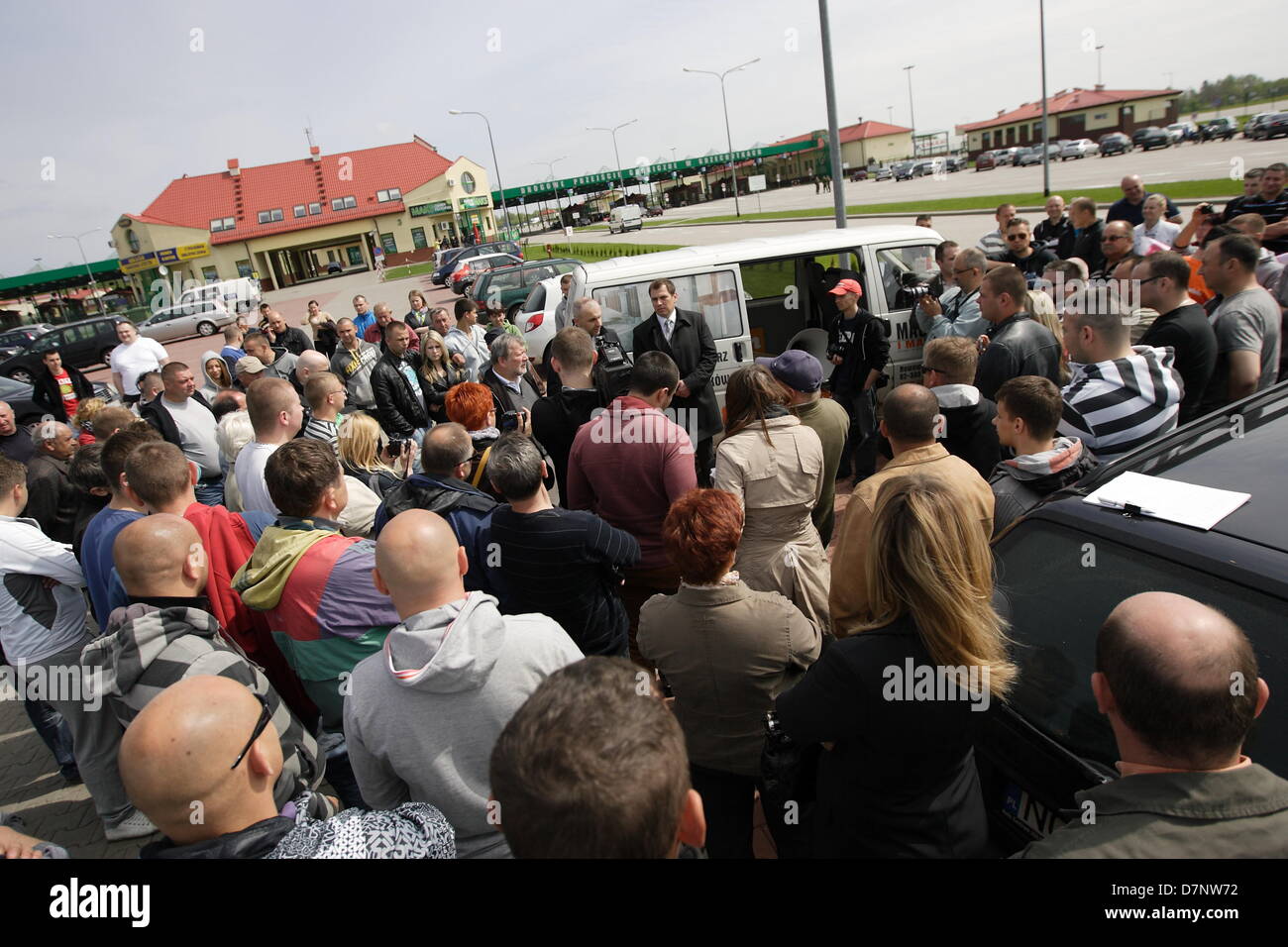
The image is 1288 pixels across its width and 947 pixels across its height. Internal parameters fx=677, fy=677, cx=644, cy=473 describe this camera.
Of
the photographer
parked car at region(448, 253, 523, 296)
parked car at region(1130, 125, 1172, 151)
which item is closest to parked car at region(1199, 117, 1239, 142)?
parked car at region(1130, 125, 1172, 151)

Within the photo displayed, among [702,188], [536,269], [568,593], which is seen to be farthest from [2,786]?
[702,188]

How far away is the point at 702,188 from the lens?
82062mm

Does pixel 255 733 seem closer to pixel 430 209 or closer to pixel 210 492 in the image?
pixel 210 492

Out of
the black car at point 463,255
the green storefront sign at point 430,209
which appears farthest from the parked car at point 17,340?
the green storefront sign at point 430,209

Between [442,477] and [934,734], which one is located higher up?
[442,477]

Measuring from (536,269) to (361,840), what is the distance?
733 inches

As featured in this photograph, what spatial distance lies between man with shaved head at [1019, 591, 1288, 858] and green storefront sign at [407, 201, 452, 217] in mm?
61136

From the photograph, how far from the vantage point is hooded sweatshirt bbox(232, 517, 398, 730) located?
2682 millimetres

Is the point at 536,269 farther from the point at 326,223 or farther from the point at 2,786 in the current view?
the point at 326,223

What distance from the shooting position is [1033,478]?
2.95m

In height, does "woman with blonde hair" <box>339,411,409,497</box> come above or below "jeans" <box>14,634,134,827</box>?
above

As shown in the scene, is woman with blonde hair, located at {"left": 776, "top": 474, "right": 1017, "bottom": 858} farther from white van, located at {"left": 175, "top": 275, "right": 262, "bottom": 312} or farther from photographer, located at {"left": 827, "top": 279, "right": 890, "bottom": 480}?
white van, located at {"left": 175, "top": 275, "right": 262, "bottom": 312}

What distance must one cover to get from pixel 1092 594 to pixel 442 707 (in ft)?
6.48

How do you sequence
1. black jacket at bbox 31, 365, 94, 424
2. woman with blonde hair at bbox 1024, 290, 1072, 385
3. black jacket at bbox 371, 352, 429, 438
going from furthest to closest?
black jacket at bbox 31, 365, 94, 424, black jacket at bbox 371, 352, 429, 438, woman with blonde hair at bbox 1024, 290, 1072, 385
